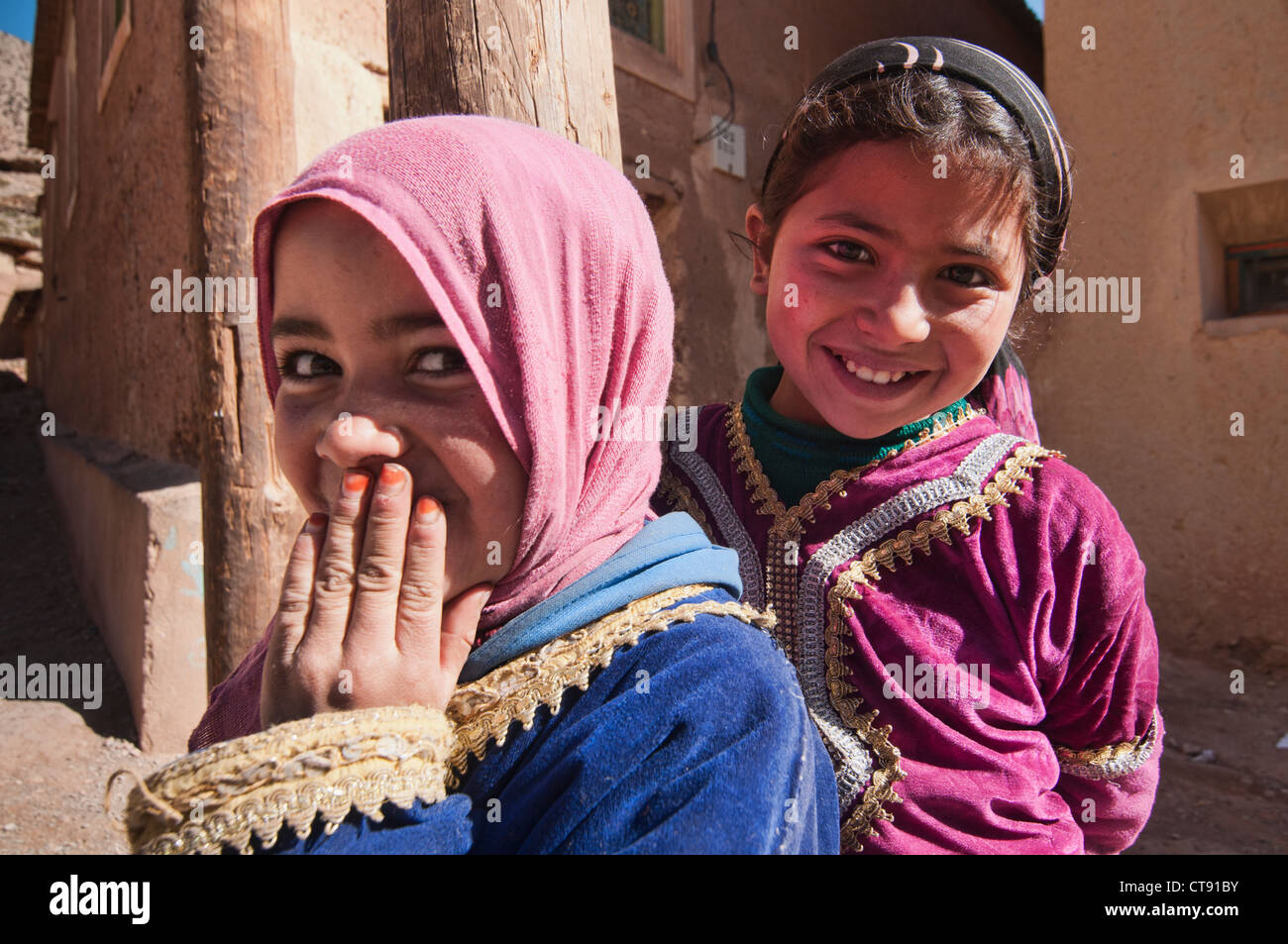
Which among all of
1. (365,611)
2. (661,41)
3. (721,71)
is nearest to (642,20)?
(661,41)

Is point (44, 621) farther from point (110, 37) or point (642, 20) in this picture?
point (642, 20)

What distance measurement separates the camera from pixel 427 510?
0.94 m

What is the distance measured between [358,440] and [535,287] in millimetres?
265

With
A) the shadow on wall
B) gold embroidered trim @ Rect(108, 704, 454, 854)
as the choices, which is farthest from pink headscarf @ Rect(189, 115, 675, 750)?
the shadow on wall

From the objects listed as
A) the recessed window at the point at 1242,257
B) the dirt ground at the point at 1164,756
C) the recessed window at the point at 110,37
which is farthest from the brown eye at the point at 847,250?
the recessed window at the point at 110,37

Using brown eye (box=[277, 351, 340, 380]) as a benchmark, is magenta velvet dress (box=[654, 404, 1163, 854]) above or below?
below

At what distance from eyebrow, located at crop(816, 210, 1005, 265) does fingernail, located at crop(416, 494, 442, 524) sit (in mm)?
817

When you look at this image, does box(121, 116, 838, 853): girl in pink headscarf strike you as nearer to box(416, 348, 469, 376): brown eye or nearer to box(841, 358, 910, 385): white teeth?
box(416, 348, 469, 376): brown eye

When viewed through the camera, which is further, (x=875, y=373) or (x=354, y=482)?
(x=875, y=373)

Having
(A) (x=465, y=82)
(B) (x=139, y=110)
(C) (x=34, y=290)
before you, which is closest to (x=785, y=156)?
(A) (x=465, y=82)

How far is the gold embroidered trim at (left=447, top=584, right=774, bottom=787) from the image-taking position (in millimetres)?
942

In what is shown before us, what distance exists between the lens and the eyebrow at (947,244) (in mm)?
1334

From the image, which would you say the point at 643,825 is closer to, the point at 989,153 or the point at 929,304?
the point at 929,304

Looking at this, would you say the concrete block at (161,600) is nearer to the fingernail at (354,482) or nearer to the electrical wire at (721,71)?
the fingernail at (354,482)
